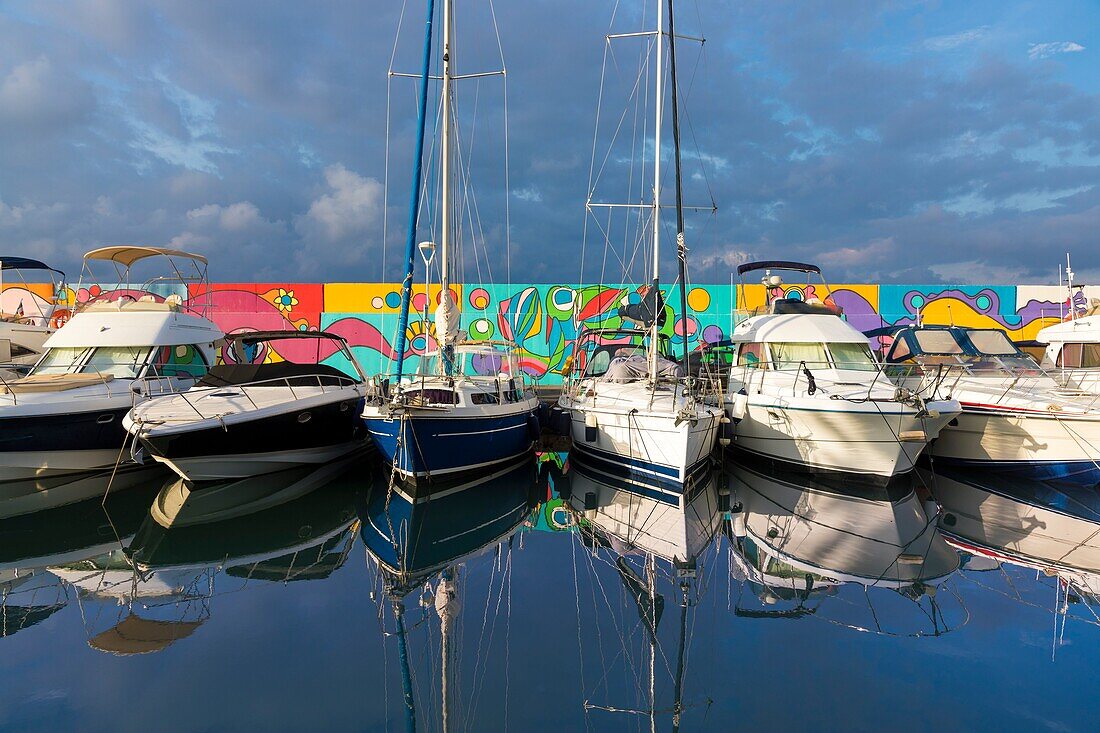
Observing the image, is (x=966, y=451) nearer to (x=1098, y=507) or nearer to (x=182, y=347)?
(x=1098, y=507)

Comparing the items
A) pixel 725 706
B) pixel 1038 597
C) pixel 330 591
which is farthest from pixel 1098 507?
pixel 330 591

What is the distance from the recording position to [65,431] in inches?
411

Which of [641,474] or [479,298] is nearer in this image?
[641,474]

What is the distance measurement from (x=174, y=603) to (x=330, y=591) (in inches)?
57.9

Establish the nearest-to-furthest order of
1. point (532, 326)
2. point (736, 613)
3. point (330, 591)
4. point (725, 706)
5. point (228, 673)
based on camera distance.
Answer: point (725, 706) < point (228, 673) < point (736, 613) < point (330, 591) < point (532, 326)

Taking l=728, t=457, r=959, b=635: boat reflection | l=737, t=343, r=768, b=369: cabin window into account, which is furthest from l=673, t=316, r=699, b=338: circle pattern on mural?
l=728, t=457, r=959, b=635: boat reflection

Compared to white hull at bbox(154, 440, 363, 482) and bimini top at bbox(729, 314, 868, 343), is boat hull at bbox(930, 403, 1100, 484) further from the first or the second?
white hull at bbox(154, 440, 363, 482)

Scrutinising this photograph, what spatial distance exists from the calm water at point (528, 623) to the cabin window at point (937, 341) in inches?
228

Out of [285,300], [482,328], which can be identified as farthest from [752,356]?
[285,300]

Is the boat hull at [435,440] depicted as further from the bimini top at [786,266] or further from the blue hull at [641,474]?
the bimini top at [786,266]

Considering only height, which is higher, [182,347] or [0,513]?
[182,347]

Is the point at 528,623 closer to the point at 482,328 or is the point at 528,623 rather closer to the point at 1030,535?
the point at 1030,535

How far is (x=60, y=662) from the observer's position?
16.8 feet

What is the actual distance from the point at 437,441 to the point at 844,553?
6097 mm
